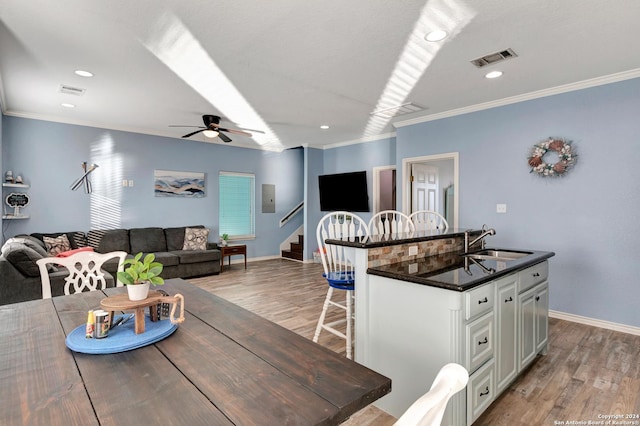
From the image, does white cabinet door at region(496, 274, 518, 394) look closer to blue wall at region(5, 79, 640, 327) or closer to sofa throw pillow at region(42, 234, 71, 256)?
blue wall at region(5, 79, 640, 327)

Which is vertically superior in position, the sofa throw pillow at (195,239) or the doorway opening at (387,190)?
the doorway opening at (387,190)

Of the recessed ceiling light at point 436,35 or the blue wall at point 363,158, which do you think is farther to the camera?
the blue wall at point 363,158

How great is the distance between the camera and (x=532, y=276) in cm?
245

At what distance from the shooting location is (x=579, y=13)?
2.35 meters

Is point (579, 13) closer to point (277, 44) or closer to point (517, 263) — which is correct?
point (517, 263)

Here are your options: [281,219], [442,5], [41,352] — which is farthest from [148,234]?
→ [442,5]

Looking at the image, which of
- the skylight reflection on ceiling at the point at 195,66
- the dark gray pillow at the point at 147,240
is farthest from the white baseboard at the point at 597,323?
the dark gray pillow at the point at 147,240

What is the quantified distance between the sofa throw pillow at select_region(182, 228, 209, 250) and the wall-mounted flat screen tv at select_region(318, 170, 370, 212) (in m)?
2.60

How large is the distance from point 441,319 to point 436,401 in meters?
1.24

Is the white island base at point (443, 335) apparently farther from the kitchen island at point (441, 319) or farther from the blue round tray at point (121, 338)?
the blue round tray at point (121, 338)

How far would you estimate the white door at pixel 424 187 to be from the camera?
5.54m

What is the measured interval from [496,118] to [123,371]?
15.5 feet

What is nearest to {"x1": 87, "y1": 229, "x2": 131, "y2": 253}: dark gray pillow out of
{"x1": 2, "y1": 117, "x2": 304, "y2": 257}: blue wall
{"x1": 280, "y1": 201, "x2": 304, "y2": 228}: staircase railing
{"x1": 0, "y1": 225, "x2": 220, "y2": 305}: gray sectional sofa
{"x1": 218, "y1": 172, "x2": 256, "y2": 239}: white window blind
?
{"x1": 0, "y1": 225, "x2": 220, "y2": 305}: gray sectional sofa

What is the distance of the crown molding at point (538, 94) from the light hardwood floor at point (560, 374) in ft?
8.55
